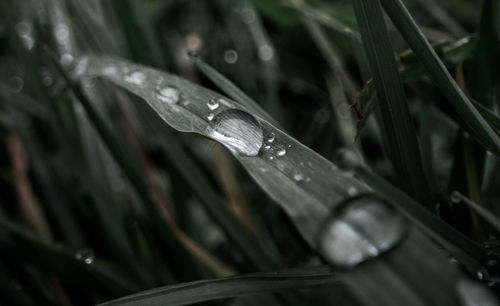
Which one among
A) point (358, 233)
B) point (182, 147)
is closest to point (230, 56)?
point (182, 147)

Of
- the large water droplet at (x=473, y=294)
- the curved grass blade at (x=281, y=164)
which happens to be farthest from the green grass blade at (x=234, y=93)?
the large water droplet at (x=473, y=294)

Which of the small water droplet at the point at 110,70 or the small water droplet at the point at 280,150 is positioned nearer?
the small water droplet at the point at 280,150

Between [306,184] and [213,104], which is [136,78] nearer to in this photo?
[213,104]

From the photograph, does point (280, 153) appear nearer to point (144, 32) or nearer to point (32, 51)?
point (144, 32)

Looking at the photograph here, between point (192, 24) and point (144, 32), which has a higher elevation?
point (192, 24)

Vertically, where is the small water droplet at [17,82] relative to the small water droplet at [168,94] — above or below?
above

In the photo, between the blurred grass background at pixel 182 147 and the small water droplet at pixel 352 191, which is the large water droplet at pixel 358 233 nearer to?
the small water droplet at pixel 352 191

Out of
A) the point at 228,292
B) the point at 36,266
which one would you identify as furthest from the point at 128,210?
the point at 228,292
